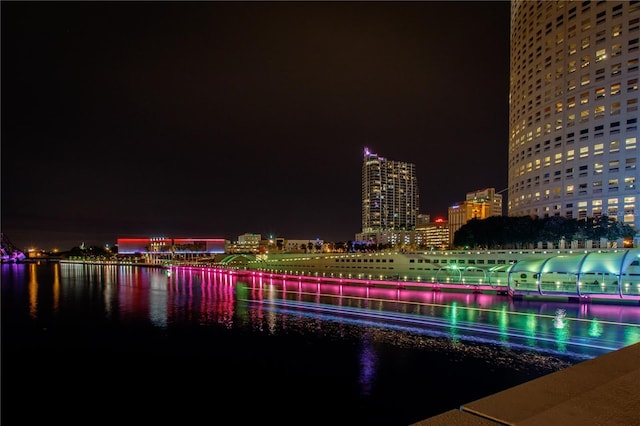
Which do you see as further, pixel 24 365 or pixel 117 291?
pixel 117 291

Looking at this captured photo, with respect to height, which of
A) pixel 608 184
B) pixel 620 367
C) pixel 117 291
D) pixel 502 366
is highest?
pixel 608 184

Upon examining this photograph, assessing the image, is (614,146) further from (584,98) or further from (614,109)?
(584,98)

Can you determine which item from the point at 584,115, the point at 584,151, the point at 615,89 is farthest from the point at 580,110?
the point at 584,151

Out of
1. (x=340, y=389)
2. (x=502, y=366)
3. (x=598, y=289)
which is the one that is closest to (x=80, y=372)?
(x=340, y=389)

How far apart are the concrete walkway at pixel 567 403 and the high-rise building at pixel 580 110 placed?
96.6 metres

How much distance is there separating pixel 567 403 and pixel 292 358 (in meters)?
22.1

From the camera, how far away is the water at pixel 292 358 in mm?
17969

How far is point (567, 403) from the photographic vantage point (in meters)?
3.70

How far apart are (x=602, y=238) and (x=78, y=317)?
3285 inches

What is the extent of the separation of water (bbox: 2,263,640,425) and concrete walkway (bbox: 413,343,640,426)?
43.4 feet

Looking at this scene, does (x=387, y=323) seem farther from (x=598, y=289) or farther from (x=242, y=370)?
(x=598, y=289)

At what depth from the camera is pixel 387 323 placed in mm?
32469

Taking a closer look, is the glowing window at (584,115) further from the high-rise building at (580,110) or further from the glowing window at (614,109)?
the glowing window at (614,109)

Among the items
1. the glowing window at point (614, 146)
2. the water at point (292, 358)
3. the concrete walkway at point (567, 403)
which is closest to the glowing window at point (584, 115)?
the glowing window at point (614, 146)
